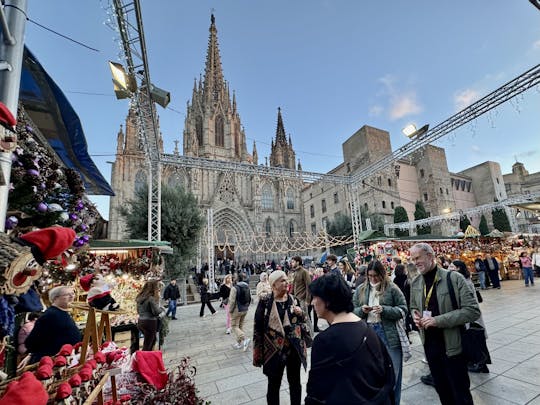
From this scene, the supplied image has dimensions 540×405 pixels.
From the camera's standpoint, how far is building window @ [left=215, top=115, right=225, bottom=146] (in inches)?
1448

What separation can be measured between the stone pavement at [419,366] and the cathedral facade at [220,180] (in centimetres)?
2076

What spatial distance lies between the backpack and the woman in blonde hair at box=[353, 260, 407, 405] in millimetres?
3088

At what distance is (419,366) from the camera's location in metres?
3.97

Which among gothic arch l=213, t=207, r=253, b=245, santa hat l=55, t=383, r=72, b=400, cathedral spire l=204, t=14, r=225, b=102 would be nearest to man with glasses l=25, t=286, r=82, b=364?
santa hat l=55, t=383, r=72, b=400

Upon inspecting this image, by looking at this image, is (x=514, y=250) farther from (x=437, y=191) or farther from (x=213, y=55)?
(x=213, y=55)

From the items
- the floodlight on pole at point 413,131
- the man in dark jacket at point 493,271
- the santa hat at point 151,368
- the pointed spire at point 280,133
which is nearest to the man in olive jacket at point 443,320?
the santa hat at point 151,368

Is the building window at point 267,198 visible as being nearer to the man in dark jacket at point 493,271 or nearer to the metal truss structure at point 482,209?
the metal truss structure at point 482,209

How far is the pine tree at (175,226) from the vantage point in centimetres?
1413

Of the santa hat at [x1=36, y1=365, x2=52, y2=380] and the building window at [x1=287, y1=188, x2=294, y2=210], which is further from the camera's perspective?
the building window at [x1=287, y1=188, x2=294, y2=210]

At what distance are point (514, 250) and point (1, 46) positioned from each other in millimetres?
19666

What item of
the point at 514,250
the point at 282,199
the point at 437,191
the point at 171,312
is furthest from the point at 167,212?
the point at 437,191

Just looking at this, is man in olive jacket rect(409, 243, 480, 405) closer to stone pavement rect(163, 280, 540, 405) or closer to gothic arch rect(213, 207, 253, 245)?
stone pavement rect(163, 280, 540, 405)

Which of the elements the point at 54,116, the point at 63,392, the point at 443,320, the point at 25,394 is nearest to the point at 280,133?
the point at 54,116

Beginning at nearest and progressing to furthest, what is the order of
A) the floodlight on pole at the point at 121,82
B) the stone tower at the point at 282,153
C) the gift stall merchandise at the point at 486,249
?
1. the floodlight on pole at the point at 121,82
2. the gift stall merchandise at the point at 486,249
3. the stone tower at the point at 282,153
